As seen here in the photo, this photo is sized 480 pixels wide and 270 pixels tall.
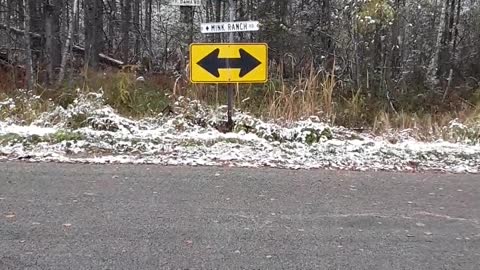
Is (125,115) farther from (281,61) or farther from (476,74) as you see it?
(476,74)

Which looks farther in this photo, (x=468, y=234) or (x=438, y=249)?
(x=468, y=234)

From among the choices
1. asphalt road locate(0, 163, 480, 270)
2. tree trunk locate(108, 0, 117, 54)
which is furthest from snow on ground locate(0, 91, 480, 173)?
tree trunk locate(108, 0, 117, 54)

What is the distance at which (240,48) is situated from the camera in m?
8.23

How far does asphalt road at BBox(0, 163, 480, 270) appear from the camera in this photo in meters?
3.76

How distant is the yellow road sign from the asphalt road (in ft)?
8.05

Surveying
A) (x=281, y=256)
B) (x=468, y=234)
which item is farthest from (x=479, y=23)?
(x=281, y=256)

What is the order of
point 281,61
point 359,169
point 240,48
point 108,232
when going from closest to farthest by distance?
point 108,232
point 359,169
point 240,48
point 281,61

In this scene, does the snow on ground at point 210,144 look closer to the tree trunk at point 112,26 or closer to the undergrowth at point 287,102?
the undergrowth at point 287,102

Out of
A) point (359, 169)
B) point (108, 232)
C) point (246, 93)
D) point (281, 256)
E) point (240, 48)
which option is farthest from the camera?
point (246, 93)

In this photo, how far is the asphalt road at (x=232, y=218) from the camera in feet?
12.3

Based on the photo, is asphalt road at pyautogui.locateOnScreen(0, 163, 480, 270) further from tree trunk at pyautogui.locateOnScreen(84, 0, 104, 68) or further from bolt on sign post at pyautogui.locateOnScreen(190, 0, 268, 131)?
tree trunk at pyautogui.locateOnScreen(84, 0, 104, 68)

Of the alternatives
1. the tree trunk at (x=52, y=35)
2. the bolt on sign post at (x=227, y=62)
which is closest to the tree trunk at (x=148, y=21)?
the tree trunk at (x=52, y=35)

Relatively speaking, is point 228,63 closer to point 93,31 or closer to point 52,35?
point 52,35

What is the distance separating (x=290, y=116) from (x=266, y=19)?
20.2ft
